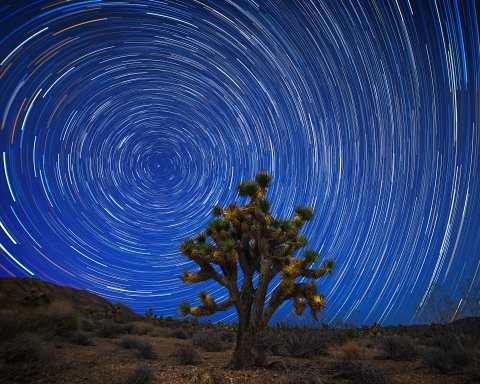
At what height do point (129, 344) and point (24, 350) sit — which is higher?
point (129, 344)

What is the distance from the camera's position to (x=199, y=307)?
10.2 metres

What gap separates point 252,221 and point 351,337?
43.9 feet

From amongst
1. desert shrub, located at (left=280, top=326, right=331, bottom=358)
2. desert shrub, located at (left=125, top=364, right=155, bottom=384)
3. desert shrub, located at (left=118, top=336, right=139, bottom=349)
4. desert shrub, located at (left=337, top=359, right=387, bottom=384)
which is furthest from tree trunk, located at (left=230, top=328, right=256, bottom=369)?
desert shrub, located at (left=118, top=336, right=139, bottom=349)

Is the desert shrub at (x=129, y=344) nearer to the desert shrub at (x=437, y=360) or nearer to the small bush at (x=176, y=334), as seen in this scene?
the small bush at (x=176, y=334)

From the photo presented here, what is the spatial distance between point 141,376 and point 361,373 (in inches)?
252

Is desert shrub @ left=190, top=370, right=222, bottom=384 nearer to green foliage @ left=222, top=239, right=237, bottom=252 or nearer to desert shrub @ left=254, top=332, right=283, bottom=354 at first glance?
green foliage @ left=222, top=239, right=237, bottom=252

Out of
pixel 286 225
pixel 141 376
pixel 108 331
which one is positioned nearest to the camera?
pixel 141 376

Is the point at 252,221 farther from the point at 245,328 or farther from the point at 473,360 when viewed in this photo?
the point at 473,360

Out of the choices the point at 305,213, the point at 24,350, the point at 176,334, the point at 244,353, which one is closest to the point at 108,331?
the point at 176,334

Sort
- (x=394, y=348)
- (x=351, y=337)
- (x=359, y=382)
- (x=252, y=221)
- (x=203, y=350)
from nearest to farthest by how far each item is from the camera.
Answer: (x=359, y=382), (x=252, y=221), (x=394, y=348), (x=203, y=350), (x=351, y=337)

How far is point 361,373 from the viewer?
866 centimetres

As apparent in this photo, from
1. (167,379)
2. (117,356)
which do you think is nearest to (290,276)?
(167,379)

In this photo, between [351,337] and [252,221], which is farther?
[351,337]

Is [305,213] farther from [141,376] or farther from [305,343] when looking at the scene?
[141,376]
